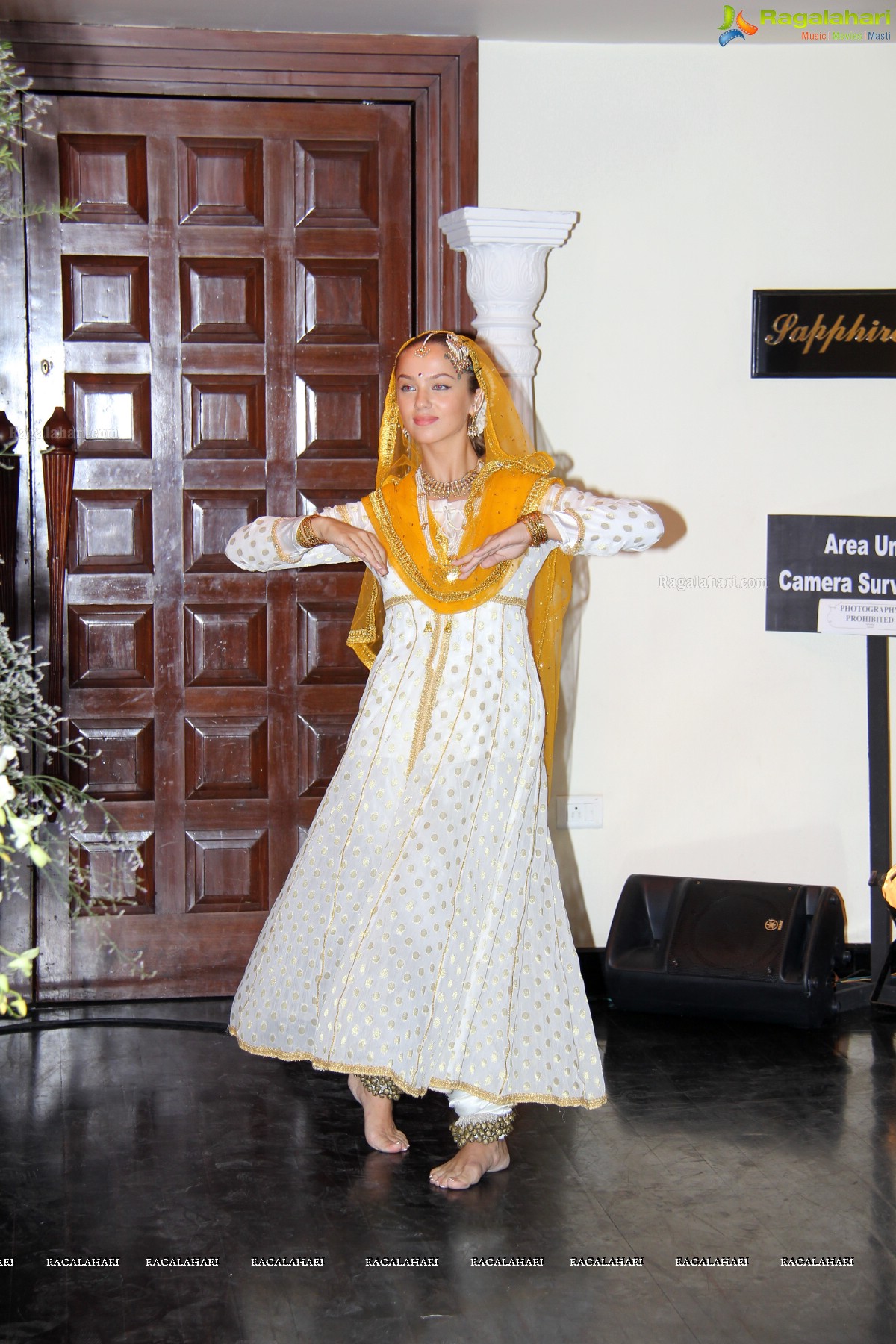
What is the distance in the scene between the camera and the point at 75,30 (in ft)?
12.5

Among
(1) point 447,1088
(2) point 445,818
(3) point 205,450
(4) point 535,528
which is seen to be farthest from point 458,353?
(1) point 447,1088

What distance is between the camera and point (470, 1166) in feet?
8.90

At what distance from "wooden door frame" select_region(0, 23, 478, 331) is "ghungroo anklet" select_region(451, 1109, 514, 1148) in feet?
7.34

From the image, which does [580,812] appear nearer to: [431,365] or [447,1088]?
[447,1088]

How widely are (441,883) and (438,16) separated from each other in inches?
94.5

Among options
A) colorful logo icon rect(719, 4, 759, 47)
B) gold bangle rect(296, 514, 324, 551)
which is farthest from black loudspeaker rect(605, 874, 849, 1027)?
colorful logo icon rect(719, 4, 759, 47)

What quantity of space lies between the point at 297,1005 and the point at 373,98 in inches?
99.7

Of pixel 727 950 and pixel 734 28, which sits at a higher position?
pixel 734 28

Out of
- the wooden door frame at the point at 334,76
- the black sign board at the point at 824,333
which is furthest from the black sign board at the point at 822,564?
the wooden door frame at the point at 334,76

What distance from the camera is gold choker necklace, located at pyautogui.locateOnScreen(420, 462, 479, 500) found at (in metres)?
3.01

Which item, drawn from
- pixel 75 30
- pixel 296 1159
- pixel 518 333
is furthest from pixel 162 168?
pixel 296 1159

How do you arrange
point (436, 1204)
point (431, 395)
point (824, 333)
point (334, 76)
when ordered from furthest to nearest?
point (824, 333), point (334, 76), point (431, 395), point (436, 1204)

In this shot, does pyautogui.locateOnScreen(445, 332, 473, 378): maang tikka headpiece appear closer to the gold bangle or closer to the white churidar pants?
the gold bangle

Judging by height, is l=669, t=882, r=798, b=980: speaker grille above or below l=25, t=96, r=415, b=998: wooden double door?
below
